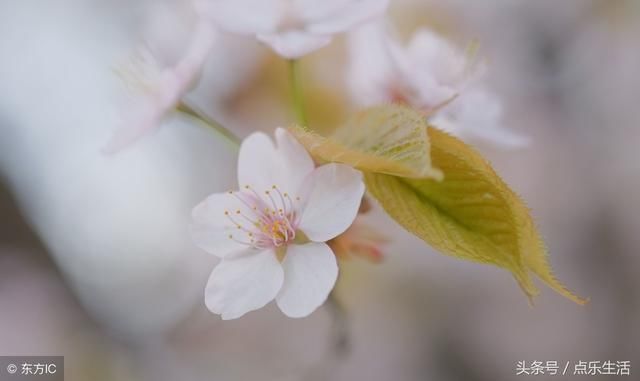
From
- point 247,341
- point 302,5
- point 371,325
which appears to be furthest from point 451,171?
point 247,341

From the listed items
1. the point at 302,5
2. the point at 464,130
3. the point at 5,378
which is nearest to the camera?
the point at 302,5

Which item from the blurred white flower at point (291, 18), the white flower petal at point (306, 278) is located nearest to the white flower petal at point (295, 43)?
the blurred white flower at point (291, 18)

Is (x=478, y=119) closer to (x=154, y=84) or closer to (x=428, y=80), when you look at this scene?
(x=428, y=80)

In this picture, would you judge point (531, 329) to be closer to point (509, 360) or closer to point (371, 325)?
point (509, 360)

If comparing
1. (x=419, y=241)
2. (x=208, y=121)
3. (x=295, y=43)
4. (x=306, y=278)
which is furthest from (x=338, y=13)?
(x=419, y=241)

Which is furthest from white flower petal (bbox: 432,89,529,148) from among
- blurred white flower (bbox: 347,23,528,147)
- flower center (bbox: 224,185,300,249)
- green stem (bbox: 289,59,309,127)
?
flower center (bbox: 224,185,300,249)

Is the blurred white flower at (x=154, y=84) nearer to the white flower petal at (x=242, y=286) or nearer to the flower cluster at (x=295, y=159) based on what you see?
the flower cluster at (x=295, y=159)

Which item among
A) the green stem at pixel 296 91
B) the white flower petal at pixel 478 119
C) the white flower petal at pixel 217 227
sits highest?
the green stem at pixel 296 91
